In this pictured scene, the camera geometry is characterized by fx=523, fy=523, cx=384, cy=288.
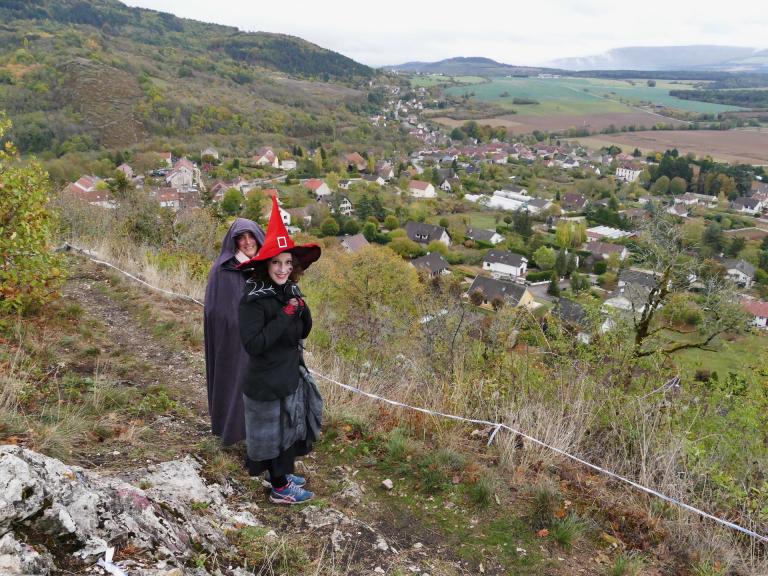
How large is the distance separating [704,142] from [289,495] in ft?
386

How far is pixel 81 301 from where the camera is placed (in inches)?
260

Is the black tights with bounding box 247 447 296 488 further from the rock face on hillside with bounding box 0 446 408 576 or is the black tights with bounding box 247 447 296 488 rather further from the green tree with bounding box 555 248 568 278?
the green tree with bounding box 555 248 568 278

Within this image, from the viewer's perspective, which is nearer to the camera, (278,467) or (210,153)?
(278,467)

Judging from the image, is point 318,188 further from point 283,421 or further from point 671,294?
point 283,421

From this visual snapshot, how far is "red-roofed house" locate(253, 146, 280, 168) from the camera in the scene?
73.8m

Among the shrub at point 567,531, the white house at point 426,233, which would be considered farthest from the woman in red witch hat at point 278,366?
the white house at point 426,233

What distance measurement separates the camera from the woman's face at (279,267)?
102 inches

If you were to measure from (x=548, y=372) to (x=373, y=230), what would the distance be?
45092mm

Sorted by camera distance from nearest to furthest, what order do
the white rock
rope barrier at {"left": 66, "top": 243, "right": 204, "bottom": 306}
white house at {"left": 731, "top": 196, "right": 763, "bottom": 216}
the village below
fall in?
the village below
the white rock
rope barrier at {"left": 66, "top": 243, "right": 204, "bottom": 306}
white house at {"left": 731, "top": 196, "right": 763, "bottom": 216}

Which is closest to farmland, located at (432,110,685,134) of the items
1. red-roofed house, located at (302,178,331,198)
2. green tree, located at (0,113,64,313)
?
red-roofed house, located at (302,178,331,198)

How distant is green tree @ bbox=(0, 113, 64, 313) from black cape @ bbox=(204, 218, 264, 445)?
2229 millimetres

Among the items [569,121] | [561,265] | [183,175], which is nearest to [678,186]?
[561,265]

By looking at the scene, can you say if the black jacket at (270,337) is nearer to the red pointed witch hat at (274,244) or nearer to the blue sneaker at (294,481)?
the red pointed witch hat at (274,244)

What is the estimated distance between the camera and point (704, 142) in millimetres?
99125
